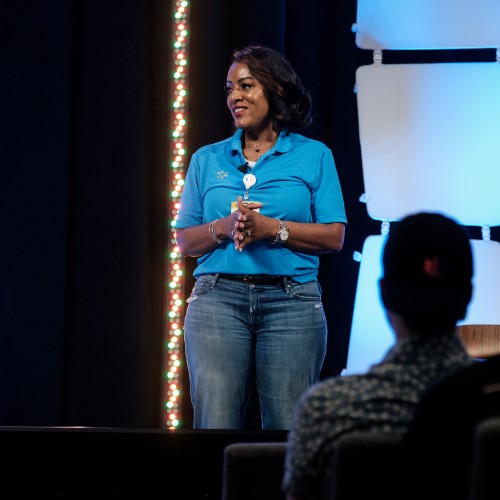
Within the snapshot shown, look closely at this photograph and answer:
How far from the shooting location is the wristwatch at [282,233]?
2.54 metres

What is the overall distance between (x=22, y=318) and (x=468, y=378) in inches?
101

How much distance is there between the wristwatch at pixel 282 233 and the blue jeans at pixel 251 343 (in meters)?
0.14

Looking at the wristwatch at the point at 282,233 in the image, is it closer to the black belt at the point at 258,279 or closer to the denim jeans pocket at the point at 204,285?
the black belt at the point at 258,279

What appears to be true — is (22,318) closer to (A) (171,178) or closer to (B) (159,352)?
(B) (159,352)

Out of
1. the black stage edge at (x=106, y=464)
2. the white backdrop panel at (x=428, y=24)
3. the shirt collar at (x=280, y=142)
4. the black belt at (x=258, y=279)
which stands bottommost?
the black stage edge at (x=106, y=464)

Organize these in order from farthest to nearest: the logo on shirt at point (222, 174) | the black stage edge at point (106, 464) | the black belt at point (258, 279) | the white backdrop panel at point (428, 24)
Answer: the white backdrop panel at point (428, 24), the logo on shirt at point (222, 174), the black belt at point (258, 279), the black stage edge at point (106, 464)

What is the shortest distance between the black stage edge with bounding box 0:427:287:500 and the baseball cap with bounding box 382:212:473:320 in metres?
1.19

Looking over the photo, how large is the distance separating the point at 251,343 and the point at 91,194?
1.14 m

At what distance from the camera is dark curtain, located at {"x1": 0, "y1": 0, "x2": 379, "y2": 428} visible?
3.39 m

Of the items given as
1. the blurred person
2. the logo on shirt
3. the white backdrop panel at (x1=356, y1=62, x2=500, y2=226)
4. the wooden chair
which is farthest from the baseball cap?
the white backdrop panel at (x1=356, y1=62, x2=500, y2=226)

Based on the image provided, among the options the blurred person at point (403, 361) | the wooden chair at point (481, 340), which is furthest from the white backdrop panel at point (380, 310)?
the blurred person at point (403, 361)

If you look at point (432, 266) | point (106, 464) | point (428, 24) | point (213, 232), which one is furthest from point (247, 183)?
point (432, 266)

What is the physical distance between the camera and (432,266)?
4.17 ft

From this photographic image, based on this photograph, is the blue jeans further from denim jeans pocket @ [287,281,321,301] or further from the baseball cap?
the baseball cap
